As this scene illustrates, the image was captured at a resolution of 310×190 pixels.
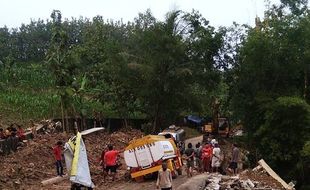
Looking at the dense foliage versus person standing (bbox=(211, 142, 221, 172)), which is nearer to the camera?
person standing (bbox=(211, 142, 221, 172))

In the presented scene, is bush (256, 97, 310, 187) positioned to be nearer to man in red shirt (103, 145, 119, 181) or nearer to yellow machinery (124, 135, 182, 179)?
yellow machinery (124, 135, 182, 179)

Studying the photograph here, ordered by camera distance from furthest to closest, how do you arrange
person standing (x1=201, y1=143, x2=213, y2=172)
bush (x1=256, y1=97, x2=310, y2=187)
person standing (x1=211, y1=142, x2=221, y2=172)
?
bush (x1=256, y1=97, x2=310, y2=187) → person standing (x1=201, y1=143, x2=213, y2=172) → person standing (x1=211, y1=142, x2=221, y2=172)

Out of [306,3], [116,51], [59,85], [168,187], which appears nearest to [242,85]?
[306,3]

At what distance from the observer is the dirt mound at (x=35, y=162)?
62.2ft

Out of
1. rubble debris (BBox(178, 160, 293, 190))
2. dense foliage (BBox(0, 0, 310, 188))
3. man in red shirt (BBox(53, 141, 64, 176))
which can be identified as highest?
dense foliage (BBox(0, 0, 310, 188))

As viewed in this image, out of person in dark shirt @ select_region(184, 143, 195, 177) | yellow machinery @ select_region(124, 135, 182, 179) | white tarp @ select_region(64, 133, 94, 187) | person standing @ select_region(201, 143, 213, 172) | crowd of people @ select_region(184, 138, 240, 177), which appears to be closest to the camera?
white tarp @ select_region(64, 133, 94, 187)

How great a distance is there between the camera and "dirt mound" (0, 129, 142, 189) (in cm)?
1895

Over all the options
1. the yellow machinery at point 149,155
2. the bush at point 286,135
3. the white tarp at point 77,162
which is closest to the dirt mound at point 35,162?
the yellow machinery at point 149,155

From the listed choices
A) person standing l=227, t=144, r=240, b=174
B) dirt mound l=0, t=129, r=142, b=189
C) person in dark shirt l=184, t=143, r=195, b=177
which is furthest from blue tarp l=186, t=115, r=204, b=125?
person in dark shirt l=184, t=143, r=195, b=177

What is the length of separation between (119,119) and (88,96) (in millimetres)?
8246

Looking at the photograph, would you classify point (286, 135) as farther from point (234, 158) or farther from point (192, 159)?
point (192, 159)

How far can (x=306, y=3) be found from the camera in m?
35.7

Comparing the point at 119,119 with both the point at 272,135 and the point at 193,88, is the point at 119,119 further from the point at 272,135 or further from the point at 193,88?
the point at 272,135

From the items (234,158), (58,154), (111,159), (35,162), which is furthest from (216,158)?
(35,162)
